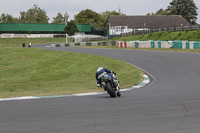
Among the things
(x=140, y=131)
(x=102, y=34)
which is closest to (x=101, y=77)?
(x=140, y=131)

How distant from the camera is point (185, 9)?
410 feet

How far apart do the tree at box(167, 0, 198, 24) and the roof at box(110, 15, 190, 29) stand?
1718 centimetres

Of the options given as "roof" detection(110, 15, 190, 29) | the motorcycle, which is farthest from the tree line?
the motorcycle

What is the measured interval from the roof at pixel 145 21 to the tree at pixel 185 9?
676 inches

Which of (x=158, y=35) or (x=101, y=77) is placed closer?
(x=101, y=77)

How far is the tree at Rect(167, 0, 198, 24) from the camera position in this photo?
125 metres

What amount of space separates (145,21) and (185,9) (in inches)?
974

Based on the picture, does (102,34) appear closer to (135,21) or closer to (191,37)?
(135,21)

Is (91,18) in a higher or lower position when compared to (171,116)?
higher

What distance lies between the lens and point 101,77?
9.74 m

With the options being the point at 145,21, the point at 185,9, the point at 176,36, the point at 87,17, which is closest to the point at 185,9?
the point at 185,9

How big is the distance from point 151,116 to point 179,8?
124677 mm

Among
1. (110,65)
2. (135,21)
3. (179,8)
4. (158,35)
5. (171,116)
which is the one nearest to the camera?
(171,116)

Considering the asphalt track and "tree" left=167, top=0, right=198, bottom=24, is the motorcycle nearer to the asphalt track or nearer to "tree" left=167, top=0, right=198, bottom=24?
the asphalt track
